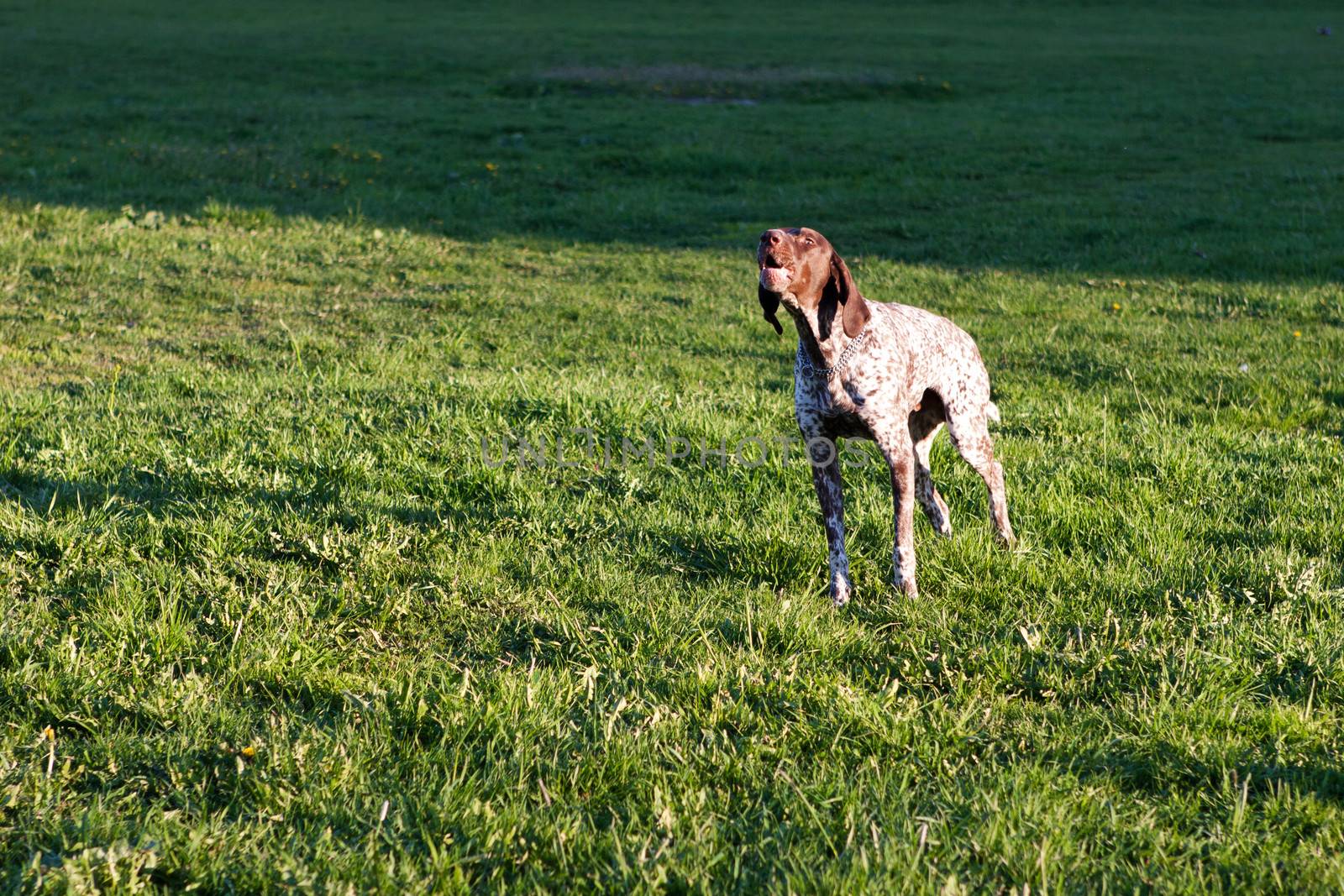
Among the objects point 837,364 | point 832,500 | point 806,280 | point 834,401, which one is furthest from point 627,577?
point 806,280

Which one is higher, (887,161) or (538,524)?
(887,161)

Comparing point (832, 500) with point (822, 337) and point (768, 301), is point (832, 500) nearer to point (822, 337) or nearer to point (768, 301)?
point (822, 337)

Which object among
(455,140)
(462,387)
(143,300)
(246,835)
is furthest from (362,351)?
(455,140)

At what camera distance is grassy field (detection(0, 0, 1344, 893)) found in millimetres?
3059

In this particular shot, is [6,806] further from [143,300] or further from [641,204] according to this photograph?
[641,204]

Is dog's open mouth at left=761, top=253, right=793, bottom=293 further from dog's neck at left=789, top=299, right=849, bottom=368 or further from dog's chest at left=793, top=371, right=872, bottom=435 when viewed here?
dog's chest at left=793, top=371, right=872, bottom=435

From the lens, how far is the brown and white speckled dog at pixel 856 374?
407cm

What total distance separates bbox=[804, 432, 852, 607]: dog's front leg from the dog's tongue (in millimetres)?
826

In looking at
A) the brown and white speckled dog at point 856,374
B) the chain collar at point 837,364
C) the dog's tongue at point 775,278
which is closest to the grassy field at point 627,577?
the brown and white speckled dog at point 856,374

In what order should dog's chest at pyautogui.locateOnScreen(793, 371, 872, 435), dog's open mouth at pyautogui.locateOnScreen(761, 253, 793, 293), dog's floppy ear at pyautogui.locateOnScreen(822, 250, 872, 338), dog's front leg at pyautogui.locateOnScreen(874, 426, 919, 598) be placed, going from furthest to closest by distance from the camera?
dog's front leg at pyautogui.locateOnScreen(874, 426, 919, 598)
dog's chest at pyautogui.locateOnScreen(793, 371, 872, 435)
dog's floppy ear at pyautogui.locateOnScreen(822, 250, 872, 338)
dog's open mouth at pyautogui.locateOnScreen(761, 253, 793, 293)

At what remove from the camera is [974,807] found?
10.2ft

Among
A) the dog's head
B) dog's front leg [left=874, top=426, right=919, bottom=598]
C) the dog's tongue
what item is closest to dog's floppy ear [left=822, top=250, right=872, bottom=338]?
the dog's head

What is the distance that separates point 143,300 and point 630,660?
8080mm

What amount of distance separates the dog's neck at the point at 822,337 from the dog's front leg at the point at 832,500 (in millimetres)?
398
